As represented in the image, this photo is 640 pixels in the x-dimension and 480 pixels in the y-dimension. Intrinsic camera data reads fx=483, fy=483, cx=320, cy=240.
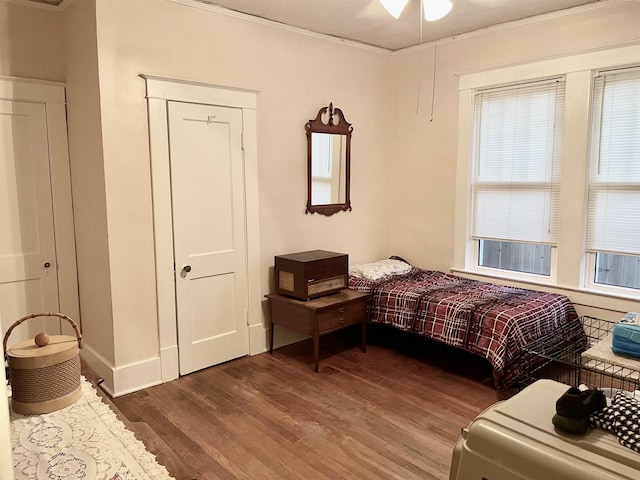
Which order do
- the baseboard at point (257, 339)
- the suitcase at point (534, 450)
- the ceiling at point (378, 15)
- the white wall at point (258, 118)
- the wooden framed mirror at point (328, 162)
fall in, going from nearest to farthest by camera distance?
the suitcase at point (534, 450)
the white wall at point (258, 118)
the ceiling at point (378, 15)
the baseboard at point (257, 339)
the wooden framed mirror at point (328, 162)

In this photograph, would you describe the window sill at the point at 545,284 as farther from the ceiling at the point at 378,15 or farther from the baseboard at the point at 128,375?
the baseboard at the point at 128,375

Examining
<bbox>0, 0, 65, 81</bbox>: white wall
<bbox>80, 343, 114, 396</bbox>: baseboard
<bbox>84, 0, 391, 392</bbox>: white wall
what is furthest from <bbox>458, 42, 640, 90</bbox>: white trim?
<bbox>80, 343, 114, 396</bbox>: baseboard

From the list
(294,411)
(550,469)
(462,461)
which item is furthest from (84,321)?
(550,469)

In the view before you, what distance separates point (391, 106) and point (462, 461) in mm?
4106

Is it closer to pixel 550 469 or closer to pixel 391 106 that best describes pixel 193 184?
pixel 391 106

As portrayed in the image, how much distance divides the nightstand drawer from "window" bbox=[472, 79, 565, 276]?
1320 millimetres

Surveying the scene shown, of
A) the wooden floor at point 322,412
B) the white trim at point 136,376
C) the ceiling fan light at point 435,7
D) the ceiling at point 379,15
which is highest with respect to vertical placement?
the ceiling at point 379,15

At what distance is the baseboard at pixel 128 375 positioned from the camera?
131 inches

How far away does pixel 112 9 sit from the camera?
3121 mm

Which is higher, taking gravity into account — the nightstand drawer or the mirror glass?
the mirror glass

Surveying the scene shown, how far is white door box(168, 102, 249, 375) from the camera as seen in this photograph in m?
3.53

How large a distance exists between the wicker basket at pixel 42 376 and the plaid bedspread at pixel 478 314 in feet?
8.67

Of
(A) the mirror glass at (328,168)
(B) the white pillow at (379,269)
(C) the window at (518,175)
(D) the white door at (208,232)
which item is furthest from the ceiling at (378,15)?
(B) the white pillow at (379,269)

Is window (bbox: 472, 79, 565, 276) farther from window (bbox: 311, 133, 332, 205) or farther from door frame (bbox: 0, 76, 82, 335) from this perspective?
door frame (bbox: 0, 76, 82, 335)
